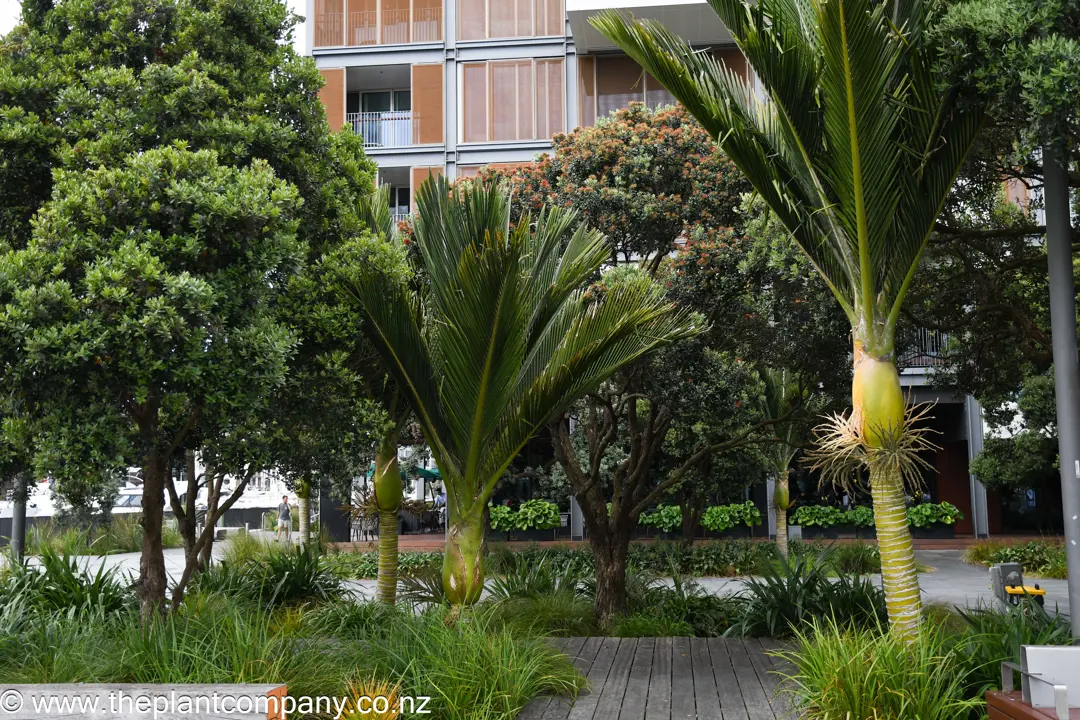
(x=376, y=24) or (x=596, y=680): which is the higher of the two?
(x=376, y=24)

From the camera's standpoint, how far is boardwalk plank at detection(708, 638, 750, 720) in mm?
6316

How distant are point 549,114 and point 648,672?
61.8ft

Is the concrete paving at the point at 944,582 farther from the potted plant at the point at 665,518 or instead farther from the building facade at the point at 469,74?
the potted plant at the point at 665,518

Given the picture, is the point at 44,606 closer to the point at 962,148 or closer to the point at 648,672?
the point at 648,672

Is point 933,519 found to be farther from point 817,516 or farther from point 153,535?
point 153,535

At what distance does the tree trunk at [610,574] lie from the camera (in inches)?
454

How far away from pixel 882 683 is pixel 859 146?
3.65 m

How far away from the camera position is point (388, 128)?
80.4ft

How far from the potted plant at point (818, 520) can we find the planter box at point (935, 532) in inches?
88.0

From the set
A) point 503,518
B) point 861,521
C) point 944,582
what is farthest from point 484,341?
point 861,521

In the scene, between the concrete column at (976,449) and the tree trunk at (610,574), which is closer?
the tree trunk at (610,574)

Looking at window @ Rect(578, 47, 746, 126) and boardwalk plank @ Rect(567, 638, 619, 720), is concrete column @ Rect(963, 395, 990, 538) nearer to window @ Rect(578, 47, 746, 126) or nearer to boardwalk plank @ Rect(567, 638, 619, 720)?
window @ Rect(578, 47, 746, 126)

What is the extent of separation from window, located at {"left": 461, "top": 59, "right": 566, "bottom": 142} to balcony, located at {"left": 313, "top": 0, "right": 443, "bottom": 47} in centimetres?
162

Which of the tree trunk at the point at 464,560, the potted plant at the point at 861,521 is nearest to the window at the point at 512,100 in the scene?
the potted plant at the point at 861,521
